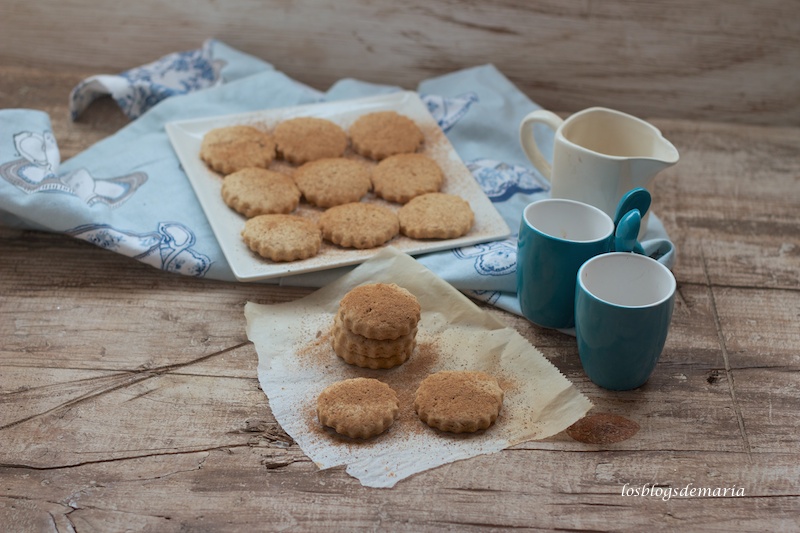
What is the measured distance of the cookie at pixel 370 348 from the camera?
108 centimetres

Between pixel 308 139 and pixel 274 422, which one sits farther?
pixel 308 139

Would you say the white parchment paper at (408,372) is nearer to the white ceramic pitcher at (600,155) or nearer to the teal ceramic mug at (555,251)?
the teal ceramic mug at (555,251)

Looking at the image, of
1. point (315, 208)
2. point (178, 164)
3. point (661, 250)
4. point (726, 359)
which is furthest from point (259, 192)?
point (726, 359)

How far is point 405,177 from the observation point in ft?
4.59

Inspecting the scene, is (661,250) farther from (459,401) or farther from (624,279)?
(459,401)

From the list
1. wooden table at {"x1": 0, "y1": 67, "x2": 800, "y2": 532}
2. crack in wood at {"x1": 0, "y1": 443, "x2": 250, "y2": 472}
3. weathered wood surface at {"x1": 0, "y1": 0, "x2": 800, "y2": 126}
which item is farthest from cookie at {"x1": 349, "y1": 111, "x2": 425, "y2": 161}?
crack in wood at {"x1": 0, "y1": 443, "x2": 250, "y2": 472}

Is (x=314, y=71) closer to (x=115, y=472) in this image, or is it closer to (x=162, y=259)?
(x=162, y=259)

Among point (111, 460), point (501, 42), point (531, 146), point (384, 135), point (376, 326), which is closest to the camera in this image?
point (111, 460)

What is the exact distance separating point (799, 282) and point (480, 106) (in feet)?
2.02

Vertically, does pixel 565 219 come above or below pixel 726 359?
above

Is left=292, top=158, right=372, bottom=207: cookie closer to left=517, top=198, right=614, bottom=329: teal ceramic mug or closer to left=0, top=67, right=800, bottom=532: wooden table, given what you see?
left=0, top=67, right=800, bottom=532: wooden table

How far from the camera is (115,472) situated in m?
0.94

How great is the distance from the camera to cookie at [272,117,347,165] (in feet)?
4.81

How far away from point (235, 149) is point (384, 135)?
0.25 meters
